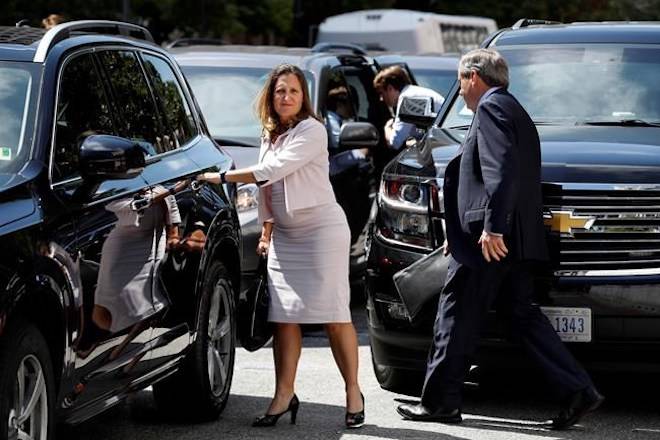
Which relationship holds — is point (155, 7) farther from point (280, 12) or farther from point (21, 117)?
point (21, 117)

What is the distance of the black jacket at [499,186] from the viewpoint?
286 inches

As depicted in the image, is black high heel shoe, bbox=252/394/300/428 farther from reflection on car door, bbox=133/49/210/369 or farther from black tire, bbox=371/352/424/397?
black tire, bbox=371/352/424/397

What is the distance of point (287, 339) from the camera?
307 inches

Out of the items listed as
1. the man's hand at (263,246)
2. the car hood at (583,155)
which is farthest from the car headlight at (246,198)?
the man's hand at (263,246)

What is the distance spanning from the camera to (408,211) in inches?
315

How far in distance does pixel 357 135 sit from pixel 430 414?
13.8ft

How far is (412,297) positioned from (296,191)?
76 cm

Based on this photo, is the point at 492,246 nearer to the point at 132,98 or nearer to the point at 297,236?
the point at 297,236

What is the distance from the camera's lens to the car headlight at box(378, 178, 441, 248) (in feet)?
26.0

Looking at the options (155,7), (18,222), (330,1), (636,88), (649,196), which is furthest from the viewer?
(330,1)

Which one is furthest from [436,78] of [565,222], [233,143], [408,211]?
[565,222]

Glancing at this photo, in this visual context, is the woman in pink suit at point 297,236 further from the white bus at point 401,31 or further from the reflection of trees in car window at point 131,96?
the white bus at point 401,31

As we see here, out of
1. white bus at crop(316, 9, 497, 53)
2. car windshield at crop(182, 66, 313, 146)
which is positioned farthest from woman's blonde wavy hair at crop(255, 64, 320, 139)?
white bus at crop(316, 9, 497, 53)

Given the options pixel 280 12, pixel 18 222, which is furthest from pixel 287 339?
pixel 280 12
